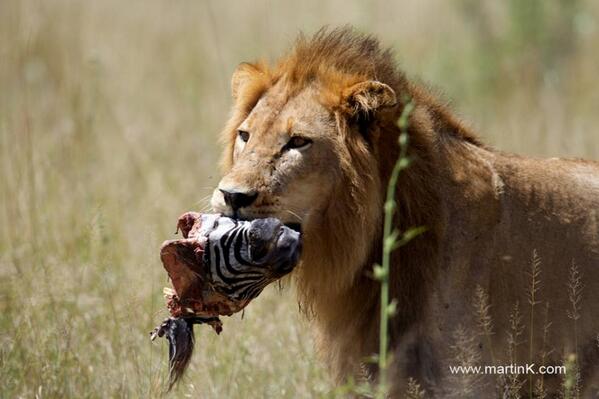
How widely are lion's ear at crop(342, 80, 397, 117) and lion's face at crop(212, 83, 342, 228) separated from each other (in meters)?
0.10

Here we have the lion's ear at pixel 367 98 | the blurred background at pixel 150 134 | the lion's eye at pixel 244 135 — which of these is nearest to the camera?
the lion's ear at pixel 367 98

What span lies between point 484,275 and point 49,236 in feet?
11.6

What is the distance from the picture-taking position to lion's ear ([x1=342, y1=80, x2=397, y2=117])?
404 centimetres

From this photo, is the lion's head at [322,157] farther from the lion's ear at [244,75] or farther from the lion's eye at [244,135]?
the lion's ear at [244,75]

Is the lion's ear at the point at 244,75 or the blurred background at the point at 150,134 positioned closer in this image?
the lion's ear at the point at 244,75

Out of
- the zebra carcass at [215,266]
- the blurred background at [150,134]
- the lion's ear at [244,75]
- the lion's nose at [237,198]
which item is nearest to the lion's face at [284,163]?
the lion's nose at [237,198]

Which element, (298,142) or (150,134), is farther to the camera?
(150,134)

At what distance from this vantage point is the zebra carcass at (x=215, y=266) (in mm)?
3725

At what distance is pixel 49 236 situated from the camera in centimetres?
667

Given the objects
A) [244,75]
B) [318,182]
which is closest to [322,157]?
[318,182]

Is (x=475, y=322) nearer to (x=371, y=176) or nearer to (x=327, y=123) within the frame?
(x=371, y=176)

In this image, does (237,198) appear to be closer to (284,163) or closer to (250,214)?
(250,214)

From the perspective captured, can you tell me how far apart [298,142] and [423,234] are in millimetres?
620

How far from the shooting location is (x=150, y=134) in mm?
9297
